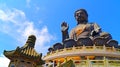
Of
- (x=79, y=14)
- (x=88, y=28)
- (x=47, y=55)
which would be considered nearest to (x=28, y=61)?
(x=47, y=55)

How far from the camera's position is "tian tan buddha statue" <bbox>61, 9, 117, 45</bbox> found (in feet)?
74.2

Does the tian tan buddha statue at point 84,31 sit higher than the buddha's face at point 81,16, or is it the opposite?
the buddha's face at point 81,16

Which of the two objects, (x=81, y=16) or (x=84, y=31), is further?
(x=81, y=16)

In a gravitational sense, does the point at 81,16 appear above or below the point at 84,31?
above

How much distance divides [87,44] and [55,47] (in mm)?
3397

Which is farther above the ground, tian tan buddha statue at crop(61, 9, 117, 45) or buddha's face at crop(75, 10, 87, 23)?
buddha's face at crop(75, 10, 87, 23)

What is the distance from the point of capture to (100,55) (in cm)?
2028

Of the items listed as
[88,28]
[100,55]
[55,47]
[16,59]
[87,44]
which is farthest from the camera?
[88,28]

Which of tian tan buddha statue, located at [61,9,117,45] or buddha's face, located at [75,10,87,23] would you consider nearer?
tian tan buddha statue, located at [61,9,117,45]

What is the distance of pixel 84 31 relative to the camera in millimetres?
25531

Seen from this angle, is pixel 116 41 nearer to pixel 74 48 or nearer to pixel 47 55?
pixel 74 48

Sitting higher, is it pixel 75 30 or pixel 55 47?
pixel 75 30

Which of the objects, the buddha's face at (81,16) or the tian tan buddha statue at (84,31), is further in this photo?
the buddha's face at (81,16)

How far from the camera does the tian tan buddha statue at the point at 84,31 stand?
891 inches
